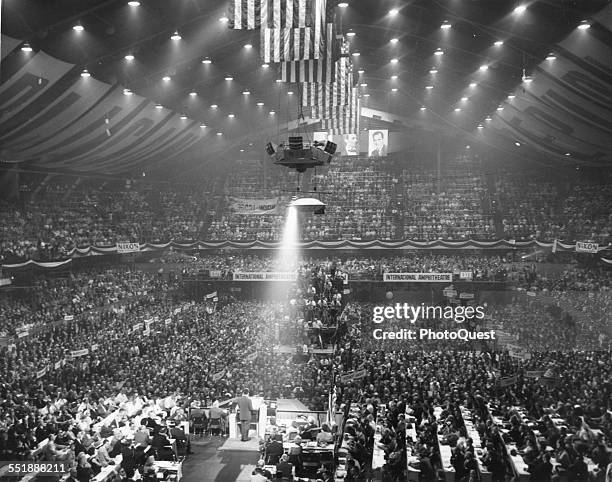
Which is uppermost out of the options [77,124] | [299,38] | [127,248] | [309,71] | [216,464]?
[77,124]

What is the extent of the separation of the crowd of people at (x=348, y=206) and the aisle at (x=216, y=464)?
61.3 feet

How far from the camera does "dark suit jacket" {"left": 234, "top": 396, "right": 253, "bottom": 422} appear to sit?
14.5 m

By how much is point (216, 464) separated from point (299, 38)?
30.4 ft

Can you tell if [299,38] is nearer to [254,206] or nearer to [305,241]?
[305,241]

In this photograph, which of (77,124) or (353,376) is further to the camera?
(77,124)

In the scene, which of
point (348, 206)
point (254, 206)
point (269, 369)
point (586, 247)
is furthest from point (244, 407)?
point (348, 206)

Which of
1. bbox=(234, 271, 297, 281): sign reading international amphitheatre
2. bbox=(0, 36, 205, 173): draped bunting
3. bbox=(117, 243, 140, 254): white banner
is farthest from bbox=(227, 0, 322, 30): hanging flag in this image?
bbox=(117, 243, 140, 254): white banner

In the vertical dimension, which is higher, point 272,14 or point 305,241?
point 272,14

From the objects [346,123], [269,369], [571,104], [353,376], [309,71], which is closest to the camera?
[309,71]

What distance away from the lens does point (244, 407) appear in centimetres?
1468

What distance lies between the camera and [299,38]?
11.6 metres

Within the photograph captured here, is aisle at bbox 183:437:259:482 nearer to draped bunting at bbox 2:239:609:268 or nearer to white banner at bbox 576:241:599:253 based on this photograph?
draped bunting at bbox 2:239:609:268

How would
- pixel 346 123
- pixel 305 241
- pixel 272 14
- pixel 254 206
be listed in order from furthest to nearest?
1. pixel 254 206
2. pixel 305 241
3. pixel 346 123
4. pixel 272 14

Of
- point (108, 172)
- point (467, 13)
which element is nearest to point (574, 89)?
point (467, 13)
